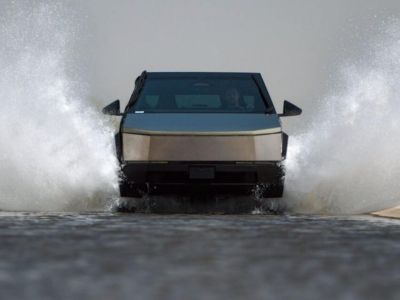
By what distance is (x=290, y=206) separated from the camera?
1584 cm

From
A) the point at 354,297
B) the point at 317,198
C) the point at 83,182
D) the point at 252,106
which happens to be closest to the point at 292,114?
the point at 252,106

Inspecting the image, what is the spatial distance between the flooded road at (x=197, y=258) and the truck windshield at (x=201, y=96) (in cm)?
207

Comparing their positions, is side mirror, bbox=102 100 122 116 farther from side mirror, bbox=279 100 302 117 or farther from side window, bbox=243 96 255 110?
side mirror, bbox=279 100 302 117

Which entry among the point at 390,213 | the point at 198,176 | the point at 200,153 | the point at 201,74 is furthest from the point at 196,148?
the point at 390,213

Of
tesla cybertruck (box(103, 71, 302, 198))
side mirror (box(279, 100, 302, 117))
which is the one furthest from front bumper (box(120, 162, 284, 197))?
side mirror (box(279, 100, 302, 117))

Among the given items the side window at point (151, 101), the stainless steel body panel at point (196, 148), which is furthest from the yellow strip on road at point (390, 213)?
the side window at point (151, 101)

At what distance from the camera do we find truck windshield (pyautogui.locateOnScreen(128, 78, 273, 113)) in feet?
51.2

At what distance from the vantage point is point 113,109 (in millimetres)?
15508

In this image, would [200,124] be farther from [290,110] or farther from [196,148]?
[290,110]

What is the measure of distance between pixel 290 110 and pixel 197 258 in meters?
6.51

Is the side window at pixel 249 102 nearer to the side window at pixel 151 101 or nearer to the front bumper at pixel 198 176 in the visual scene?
the side window at pixel 151 101

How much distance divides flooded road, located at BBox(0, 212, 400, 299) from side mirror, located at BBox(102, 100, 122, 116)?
191 cm

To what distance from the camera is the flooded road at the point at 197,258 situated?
24.2 ft

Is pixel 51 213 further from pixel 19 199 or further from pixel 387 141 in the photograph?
pixel 387 141
